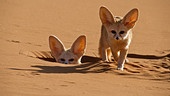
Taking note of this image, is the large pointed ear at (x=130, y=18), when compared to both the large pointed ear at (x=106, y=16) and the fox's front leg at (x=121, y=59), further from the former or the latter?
the fox's front leg at (x=121, y=59)

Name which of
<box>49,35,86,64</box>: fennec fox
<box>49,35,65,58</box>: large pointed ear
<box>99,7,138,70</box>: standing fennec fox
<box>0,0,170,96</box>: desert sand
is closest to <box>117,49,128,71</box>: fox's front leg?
<box>99,7,138,70</box>: standing fennec fox

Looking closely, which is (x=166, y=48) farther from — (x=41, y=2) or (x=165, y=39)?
(x=41, y=2)

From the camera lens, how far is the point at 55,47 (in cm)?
873

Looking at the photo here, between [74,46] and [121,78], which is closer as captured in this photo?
[121,78]

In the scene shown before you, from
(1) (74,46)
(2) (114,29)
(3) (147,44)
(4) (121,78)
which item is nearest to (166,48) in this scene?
(3) (147,44)

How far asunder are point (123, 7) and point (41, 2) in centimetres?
293

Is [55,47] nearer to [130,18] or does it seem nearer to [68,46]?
[68,46]

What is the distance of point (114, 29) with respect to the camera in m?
7.16

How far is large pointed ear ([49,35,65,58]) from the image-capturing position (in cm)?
867

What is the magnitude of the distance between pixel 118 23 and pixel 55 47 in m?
1.87

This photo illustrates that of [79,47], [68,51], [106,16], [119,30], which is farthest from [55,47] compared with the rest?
[119,30]

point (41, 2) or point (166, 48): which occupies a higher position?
point (41, 2)

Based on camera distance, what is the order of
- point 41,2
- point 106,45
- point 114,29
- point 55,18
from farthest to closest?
point 41,2 < point 55,18 < point 106,45 < point 114,29

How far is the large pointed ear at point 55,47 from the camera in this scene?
867cm
